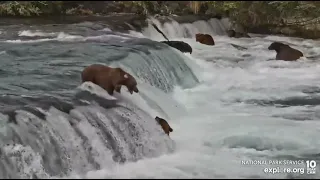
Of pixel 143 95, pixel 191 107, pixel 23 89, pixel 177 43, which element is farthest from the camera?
pixel 177 43

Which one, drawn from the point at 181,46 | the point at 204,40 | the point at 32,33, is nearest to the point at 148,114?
the point at 181,46

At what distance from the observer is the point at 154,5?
23.0 m

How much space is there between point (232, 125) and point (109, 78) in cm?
191

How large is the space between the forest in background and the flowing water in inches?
210

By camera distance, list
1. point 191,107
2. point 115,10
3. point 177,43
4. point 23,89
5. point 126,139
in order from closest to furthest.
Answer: point 126,139, point 23,89, point 191,107, point 177,43, point 115,10

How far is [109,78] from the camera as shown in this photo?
692cm

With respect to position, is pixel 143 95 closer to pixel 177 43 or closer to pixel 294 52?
pixel 177 43

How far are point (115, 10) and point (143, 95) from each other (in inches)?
623

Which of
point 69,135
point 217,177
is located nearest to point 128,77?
point 69,135

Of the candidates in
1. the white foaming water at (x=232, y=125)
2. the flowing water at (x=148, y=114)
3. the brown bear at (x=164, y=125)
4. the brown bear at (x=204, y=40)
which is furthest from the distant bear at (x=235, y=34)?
the brown bear at (x=164, y=125)

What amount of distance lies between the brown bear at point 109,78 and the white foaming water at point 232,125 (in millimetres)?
876

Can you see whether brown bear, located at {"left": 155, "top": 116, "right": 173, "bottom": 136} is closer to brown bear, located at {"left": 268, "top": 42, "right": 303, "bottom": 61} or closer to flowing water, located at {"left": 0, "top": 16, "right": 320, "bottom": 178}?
flowing water, located at {"left": 0, "top": 16, "right": 320, "bottom": 178}

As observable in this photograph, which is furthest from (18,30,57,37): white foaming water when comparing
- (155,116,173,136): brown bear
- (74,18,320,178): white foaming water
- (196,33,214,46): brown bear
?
(155,116,173,136): brown bear

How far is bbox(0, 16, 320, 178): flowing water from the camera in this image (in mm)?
5387
